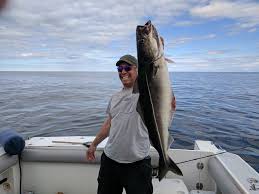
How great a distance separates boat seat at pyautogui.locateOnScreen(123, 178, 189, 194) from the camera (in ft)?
14.4

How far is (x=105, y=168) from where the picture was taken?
3514 millimetres

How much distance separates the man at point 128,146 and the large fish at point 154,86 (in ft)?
2.20

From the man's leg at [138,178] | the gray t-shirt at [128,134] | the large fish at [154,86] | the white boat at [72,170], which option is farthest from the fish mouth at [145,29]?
the white boat at [72,170]

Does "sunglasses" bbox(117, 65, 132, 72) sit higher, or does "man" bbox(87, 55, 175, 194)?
"sunglasses" bbox(117, 65, 132, 72)

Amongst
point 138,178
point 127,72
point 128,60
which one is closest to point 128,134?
point 138,178

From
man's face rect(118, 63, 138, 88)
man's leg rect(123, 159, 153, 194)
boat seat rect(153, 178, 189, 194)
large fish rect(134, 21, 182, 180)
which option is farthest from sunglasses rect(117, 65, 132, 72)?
boat seat rect(153, 178, 189, 194)

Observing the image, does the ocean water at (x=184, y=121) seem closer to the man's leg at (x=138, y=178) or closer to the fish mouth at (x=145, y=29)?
the man's leg at (x=138, y=178)

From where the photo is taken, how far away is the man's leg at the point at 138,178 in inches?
130

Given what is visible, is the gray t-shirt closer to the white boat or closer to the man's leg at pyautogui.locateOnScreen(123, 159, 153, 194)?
the man's leg at pyautogui.locateOnScreen(123, 159, 153, 194)

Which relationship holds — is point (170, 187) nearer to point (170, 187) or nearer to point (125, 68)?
point (170, 187)

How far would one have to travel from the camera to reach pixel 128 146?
10.9 feet

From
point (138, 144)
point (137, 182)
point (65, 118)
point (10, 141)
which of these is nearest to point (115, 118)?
point (138, 144)

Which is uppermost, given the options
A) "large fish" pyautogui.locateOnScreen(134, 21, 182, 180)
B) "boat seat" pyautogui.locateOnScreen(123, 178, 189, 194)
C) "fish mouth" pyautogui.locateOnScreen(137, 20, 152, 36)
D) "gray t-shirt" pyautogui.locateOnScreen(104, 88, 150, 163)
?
"fish mouth" pyautogui.locateOnScreen(137, 20, 152, 36)

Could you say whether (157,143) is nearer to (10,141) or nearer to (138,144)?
(138,144)
